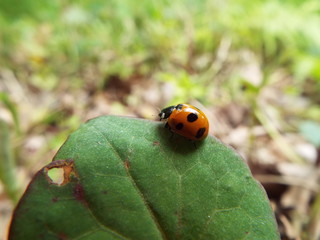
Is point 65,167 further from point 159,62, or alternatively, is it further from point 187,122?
point 159,62

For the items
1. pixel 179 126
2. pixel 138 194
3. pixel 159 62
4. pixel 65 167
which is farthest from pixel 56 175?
pixel 159 62

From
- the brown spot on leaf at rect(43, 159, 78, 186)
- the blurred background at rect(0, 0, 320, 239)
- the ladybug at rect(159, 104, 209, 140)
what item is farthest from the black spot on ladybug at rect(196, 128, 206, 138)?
the blurred background at rect(0, 0, 320, 239)

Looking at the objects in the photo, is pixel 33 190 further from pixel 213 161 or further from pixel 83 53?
pixel 83 53

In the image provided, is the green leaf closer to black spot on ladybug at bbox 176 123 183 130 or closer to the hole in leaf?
the hole in leaf

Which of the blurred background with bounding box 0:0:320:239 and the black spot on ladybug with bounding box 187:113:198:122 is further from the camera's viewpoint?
the blurred background with bounding box 0:0:320:239

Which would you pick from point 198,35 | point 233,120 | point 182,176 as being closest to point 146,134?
point 182,176

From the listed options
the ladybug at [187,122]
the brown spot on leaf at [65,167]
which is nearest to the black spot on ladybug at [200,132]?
the ladybug at [187,122]
